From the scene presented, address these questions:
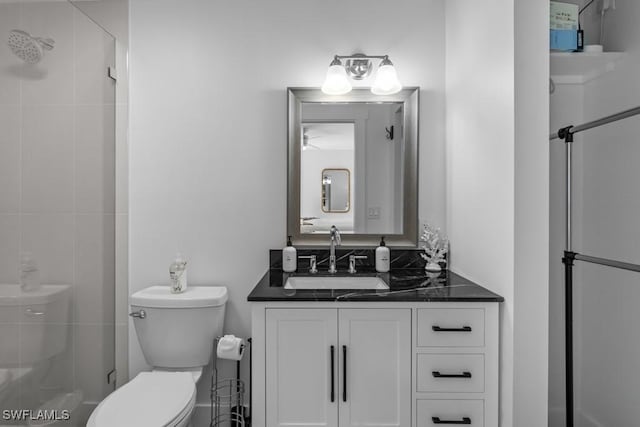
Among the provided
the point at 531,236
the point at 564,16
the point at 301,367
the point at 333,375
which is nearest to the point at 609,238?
the point at 531,236

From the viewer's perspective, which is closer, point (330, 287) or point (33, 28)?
point (33, 28)

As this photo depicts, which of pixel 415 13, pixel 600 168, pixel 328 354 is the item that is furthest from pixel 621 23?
pixel 328 354

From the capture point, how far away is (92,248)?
2027 millimetres

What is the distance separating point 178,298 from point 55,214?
0.65 meters

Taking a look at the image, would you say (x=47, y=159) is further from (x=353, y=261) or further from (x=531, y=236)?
(x=531, y=236)

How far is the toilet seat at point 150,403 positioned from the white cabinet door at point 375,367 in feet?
2.06

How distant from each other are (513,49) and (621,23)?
80 cm

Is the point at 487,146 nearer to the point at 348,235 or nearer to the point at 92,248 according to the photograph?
the point at 348,235

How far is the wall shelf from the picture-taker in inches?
71.1

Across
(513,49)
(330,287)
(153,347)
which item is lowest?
(153,347)

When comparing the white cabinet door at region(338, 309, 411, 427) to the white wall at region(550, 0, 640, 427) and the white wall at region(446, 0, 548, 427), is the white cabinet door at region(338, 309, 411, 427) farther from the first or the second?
the white wall at region(550, 0, 640, 427)

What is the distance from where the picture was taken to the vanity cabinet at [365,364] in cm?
163

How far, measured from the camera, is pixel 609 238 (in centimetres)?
192

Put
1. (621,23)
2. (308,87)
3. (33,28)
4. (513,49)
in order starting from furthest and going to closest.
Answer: (308,87)
(621,23)
(33,28)
(513,49)
